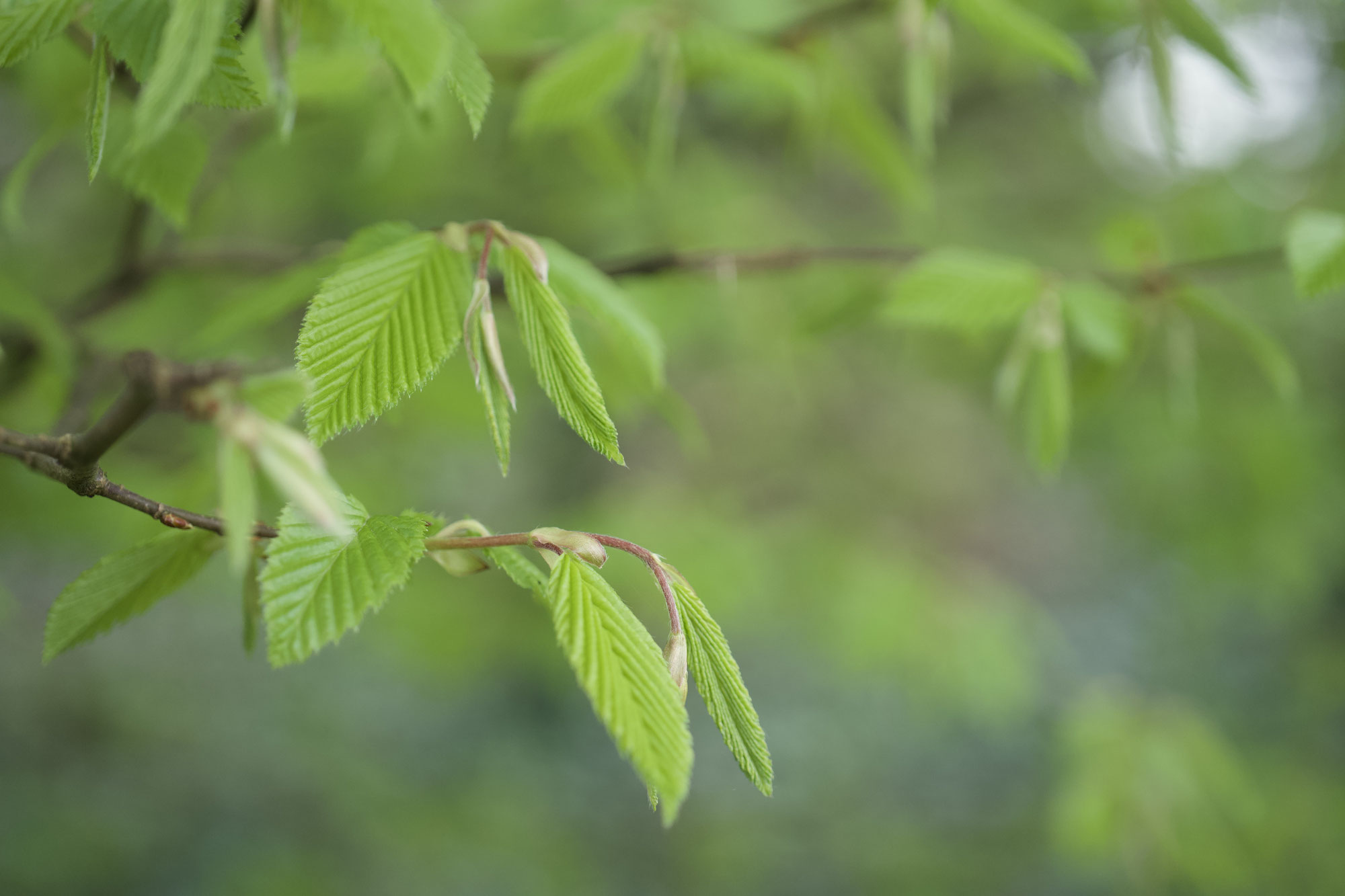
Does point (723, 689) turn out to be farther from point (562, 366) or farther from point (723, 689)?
point (562, 366)

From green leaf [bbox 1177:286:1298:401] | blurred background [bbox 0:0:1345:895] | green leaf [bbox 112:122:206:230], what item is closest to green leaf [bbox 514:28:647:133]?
blurred background [bbox 0:0:1345:895]

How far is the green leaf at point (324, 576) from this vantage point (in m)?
0.45

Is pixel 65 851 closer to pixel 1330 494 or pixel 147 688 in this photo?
pixel 147 688

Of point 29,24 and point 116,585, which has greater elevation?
point 29,24

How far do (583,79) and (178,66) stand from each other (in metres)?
0.61

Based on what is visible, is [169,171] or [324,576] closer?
[324,576]

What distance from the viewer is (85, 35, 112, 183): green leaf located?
0.50m

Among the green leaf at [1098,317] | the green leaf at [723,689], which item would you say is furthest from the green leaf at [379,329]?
the green leaf at [1098,317]

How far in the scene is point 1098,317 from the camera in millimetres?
1005

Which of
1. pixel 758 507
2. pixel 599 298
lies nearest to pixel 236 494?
pixel 599 298

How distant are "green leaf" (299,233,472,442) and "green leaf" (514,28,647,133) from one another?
419mm

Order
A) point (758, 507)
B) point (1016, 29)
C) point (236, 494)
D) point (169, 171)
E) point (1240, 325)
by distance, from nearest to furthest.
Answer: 1. point (236, 494)
2. point (169, 171)
3. point (1016, 29)
4. point (1240, 325)
5. point (758, 507)

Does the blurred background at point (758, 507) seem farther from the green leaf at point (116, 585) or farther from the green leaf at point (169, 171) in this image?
the green leaf at point (116, 585)

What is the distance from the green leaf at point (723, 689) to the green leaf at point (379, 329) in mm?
207
